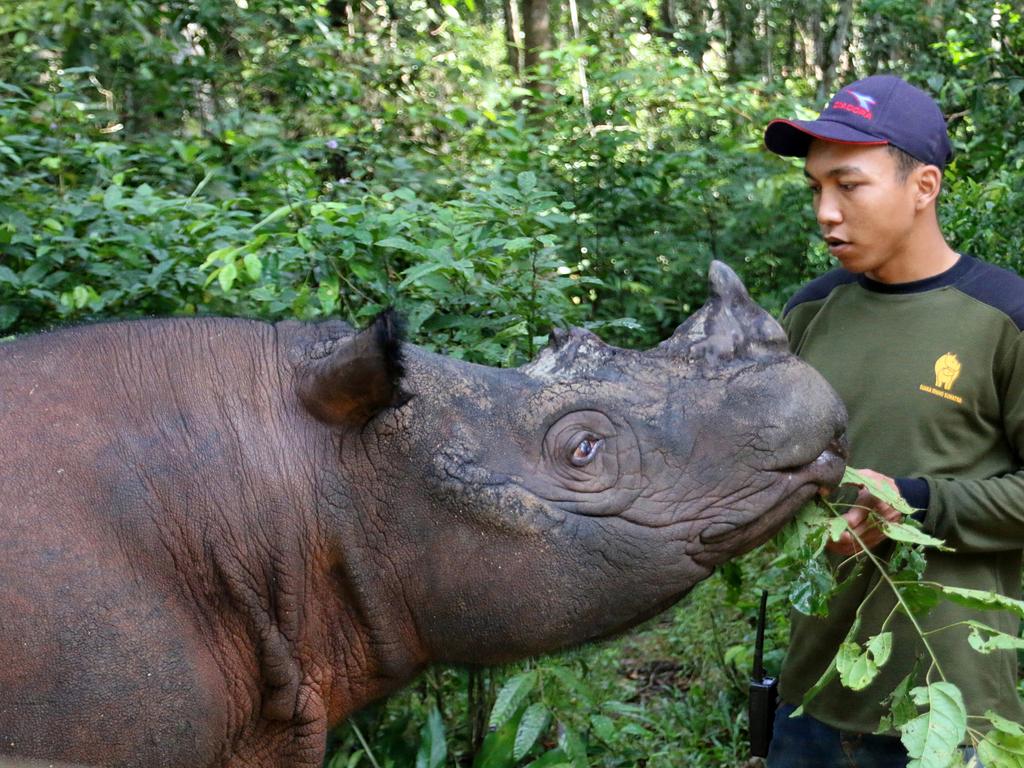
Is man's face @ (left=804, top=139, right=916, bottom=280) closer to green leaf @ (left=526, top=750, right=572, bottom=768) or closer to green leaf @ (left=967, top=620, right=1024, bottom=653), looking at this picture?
green leaf @ (left=967, top=620, right=1024, bottom=653)

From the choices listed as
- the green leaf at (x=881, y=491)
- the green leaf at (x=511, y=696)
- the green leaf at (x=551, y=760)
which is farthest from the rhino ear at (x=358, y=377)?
the green leaf at (x=551, y=760)

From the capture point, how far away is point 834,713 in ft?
10.9

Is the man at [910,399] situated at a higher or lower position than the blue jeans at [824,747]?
higher

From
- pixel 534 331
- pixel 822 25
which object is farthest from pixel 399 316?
pixel 822 25

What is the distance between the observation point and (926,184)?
3.30m

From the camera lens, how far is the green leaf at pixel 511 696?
13.8 ft

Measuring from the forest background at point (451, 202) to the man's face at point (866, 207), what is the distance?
3.15 ft

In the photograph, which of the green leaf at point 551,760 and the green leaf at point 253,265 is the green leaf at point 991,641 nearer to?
the green leaf at point 551,760

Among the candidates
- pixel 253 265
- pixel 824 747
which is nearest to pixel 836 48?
pixel 253 265

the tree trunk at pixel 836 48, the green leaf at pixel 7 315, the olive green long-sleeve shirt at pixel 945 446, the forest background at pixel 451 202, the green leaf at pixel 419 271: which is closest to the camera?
the olive green long-sleeve shirt at pixel 945 446

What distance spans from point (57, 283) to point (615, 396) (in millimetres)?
2965

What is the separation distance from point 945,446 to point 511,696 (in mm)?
1744

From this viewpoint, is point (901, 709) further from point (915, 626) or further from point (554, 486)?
point (554, 486)

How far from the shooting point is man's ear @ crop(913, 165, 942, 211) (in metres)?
3.28
